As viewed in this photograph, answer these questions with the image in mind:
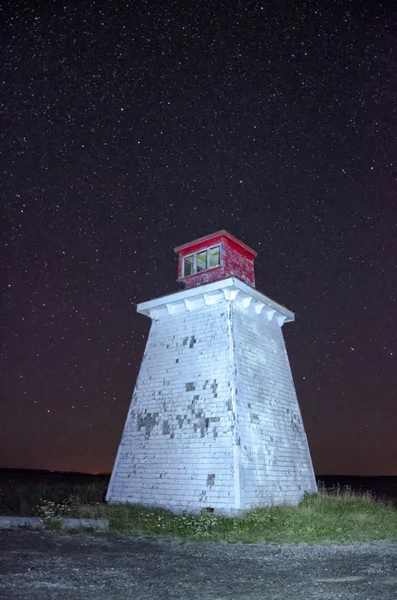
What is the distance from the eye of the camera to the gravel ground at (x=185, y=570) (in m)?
6.54

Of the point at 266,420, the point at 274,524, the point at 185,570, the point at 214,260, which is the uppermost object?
the point at 214,260

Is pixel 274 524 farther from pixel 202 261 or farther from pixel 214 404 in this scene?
pixel 202 261

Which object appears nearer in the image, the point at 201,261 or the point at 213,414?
the point at 213,414

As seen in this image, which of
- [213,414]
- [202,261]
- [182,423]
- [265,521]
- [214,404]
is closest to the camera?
[265,521]

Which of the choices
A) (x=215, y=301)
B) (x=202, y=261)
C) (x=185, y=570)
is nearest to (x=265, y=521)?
(x=185, y=570)

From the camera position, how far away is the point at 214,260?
20250 millimetres

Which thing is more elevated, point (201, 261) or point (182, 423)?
point (201, 261)

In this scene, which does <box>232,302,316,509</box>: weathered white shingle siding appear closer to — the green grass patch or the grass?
the grass

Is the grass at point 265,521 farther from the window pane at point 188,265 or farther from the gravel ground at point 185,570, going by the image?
the window pane at point 188,265

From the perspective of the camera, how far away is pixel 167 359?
18.6 metres

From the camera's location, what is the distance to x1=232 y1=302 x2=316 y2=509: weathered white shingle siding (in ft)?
51.2

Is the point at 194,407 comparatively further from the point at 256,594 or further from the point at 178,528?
the point at 256,594

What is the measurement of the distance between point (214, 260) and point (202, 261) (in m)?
0.61

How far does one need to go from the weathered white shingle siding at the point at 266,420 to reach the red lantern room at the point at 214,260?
6.84ft
